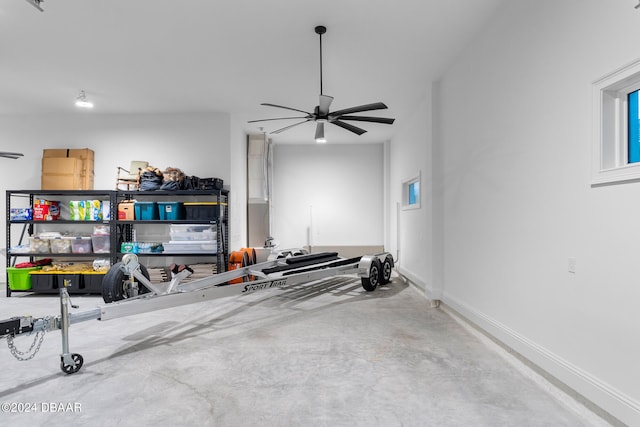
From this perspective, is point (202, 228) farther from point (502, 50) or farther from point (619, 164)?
point (619, 164)

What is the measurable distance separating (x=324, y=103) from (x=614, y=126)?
2492 mm

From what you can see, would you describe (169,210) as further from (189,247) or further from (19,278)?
(19,278)

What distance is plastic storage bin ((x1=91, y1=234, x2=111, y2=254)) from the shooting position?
5676mm

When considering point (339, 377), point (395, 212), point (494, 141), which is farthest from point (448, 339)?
point (395, 212)

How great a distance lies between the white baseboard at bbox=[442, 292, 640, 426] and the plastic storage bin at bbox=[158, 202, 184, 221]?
4609 mm

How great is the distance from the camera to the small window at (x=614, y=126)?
6.53ft

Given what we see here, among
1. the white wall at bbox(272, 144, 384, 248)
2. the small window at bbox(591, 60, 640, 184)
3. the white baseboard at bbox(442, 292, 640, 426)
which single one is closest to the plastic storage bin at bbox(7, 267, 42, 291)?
the white wall at bbox(272, 144, 384, 248)

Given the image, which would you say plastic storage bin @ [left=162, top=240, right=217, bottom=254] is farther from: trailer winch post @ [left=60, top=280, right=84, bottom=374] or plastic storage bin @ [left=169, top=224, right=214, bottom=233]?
trailer winch post @ [left=60, top=280, right=84, bottom=374]

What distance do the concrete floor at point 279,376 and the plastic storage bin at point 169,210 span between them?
5.90 ft

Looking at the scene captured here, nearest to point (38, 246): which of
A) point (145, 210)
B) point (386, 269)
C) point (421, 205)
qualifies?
point (145, 210)

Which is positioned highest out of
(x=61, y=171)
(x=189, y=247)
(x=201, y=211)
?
(x=61, y=171)

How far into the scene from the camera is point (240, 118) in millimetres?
6453

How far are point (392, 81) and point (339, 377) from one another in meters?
3.96

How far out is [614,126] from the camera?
2084 mm
